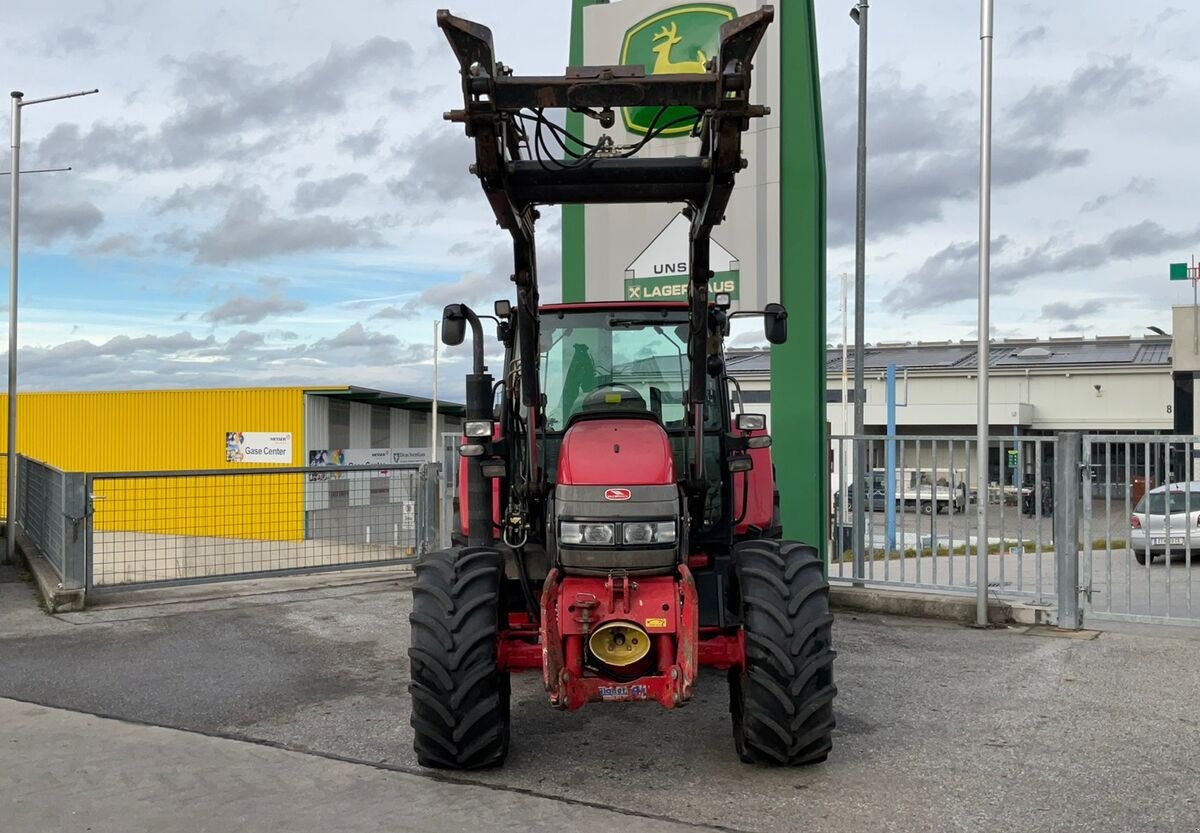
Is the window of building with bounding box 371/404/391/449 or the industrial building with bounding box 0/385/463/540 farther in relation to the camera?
the window of building with bounding box 371/404/391/449

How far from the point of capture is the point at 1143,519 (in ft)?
28.3

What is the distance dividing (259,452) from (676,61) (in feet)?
81.7

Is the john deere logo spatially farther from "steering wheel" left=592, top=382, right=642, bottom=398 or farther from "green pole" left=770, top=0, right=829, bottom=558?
"steering wheel" left=592, top=382, right=642, bottom=398

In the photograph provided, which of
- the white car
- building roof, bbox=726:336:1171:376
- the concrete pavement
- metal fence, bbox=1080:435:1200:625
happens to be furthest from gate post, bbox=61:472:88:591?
building roof, bbox=726:336:1171:376

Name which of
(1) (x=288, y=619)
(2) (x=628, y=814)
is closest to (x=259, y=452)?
(1) (x=288, y=619)

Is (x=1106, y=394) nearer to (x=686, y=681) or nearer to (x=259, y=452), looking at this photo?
(x=259, y=452)

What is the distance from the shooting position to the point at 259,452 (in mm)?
32125

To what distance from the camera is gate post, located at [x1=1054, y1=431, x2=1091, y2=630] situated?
8734mm

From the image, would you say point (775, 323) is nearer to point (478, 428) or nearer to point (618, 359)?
point (618, 359)

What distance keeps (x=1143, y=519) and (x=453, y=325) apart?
6.02 meters

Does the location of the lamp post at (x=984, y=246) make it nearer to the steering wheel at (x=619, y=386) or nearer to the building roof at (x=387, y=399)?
the steering wheel at (x=619, y=386)

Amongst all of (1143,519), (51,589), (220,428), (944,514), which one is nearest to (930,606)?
(944,514)

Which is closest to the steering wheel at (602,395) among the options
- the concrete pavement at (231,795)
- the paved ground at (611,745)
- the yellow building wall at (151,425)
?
the paved ground at (611,745)

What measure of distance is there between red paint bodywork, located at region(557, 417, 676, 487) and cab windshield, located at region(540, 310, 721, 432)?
0.88 metres
